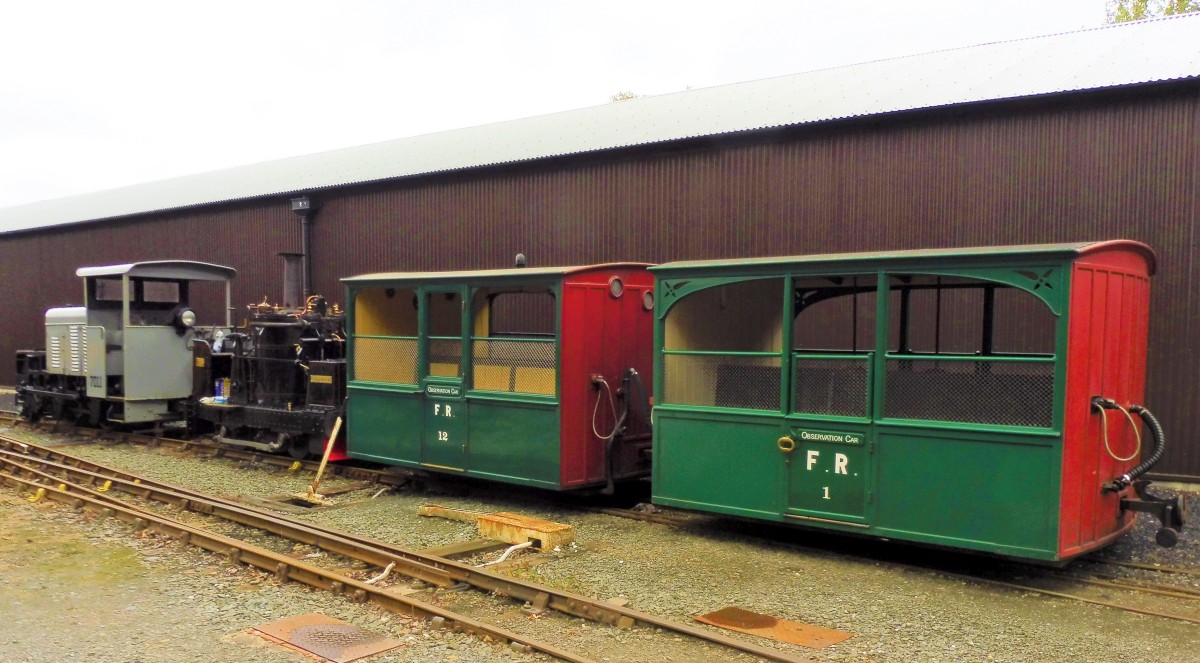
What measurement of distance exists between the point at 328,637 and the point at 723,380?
3997 mm

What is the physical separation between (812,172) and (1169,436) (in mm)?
5573

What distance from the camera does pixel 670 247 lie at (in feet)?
47.1

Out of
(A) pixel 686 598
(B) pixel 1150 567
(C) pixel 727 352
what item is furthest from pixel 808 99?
(A) pixel 686 598

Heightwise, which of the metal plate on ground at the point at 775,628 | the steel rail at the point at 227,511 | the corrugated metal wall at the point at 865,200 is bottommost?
the steel rail at the point at 227,511

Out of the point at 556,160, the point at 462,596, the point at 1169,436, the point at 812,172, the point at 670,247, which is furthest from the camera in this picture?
the point at 556,160

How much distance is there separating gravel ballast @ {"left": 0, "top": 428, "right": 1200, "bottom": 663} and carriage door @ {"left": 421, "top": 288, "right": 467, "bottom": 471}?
0.92 m

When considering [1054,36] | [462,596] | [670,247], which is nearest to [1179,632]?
[462,596]

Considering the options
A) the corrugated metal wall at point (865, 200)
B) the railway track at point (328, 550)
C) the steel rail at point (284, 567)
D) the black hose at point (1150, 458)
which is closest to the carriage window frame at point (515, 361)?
the railway track at point (328, 550)

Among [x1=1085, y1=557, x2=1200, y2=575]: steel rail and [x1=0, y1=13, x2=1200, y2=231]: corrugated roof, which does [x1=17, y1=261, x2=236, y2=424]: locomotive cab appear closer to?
[x1=0, y1=13, x2=1200, y2=231]: corrugated roof

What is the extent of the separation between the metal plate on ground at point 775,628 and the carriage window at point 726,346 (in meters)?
2.15

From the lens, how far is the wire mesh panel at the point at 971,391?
6512 mm

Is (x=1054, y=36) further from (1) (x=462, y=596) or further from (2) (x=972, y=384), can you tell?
(1) (x=462, y=596)

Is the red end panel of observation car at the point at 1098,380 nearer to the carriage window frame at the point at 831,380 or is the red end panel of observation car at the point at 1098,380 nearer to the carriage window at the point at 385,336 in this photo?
the carriage window frame at the point at 831,380

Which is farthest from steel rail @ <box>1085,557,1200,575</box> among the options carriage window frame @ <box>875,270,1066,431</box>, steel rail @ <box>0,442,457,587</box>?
steel rail @ <box>0,442,457,587</box>
